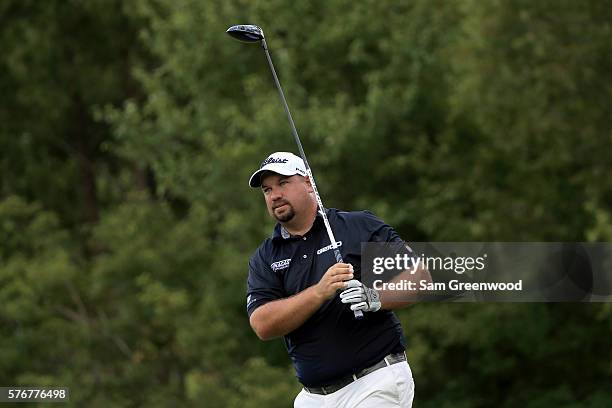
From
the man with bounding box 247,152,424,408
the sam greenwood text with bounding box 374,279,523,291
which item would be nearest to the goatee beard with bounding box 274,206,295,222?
the man with bounding box 247,152,424,408

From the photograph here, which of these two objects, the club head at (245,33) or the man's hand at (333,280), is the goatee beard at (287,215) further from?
the club head at (245,33)

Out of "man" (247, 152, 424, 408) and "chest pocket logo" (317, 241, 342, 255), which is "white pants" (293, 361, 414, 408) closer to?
"man" (247, 152, 424, 408)

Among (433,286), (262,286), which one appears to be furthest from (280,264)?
(433,286)

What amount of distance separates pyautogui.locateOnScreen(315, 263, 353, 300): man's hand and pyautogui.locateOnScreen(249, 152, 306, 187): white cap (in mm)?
694

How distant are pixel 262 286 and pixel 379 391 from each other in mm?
855

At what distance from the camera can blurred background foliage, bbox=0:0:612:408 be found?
74.5ft

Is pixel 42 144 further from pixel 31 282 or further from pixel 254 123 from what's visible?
pixel 254 123

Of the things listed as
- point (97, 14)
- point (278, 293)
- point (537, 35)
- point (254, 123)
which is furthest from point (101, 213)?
point (278, 293)

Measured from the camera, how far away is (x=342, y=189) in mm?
24469

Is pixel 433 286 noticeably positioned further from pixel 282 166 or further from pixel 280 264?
pixel 282 166

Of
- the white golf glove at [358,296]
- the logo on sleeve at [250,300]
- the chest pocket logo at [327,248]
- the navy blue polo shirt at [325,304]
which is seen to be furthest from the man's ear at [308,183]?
the white golf glove at [358,296]

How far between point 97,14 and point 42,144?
11.8 ft

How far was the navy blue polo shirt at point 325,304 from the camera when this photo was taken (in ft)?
23.5

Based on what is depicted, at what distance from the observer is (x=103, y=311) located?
27.3m
